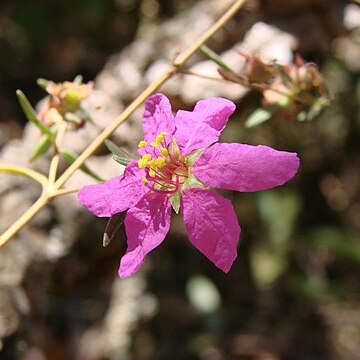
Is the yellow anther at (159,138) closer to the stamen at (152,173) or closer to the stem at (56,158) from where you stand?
the stamen at (152,173)

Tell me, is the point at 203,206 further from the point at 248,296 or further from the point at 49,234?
→ the point at 248,296

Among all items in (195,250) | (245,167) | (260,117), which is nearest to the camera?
(245,167)

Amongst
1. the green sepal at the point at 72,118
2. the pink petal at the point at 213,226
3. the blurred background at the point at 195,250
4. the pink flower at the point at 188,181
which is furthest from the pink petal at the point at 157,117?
the blurred background at the point at 195,250

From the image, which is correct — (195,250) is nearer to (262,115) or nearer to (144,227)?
(262,115)

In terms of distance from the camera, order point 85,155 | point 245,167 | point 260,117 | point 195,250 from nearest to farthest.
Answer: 1. point 245,167
2. point 85,155
3. point 260,117
4. point 195,250

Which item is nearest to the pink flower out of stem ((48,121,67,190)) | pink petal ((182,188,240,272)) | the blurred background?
pink petal ((182,188,240,272))

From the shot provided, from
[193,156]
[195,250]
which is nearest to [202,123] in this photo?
[193,156]

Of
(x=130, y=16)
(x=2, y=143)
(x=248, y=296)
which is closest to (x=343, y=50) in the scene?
(x=130, y=16)
